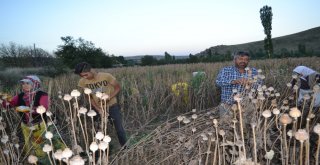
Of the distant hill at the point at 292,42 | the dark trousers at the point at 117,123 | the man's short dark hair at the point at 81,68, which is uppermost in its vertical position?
the distant hill at the point at 292,42

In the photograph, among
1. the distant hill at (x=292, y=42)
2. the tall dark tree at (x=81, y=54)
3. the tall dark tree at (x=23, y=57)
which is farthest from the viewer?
the distant hill at (x=292, y=42)

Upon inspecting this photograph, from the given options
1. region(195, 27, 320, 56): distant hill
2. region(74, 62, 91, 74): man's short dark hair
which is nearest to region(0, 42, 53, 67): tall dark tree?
region(74, 62, 91, 74): man's short dark hair

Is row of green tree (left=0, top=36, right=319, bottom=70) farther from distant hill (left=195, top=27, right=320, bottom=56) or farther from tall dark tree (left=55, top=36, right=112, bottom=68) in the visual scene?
distant hill (left=195, top=27, right=320, bottom=56)

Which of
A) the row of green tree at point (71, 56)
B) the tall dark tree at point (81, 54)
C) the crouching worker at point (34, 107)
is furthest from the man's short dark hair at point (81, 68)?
the tall dark tree at point (81, 54)

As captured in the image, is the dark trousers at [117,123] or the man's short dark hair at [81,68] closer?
the man's short dark hair at [81,68]

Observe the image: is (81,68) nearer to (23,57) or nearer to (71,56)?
(23,57)

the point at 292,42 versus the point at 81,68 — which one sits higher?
the point at 292,42

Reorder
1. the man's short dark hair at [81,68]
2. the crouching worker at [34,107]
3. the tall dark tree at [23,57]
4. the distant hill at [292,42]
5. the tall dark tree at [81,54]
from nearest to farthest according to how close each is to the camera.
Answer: the crouching worker at [34,107] → the man's short dark hair at [81,68] → the tall dark tree at [23,57] → the tall dark tree at [81,54] → the distant hill at [292,42]

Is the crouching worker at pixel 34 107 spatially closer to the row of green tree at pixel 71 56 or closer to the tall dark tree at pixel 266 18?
the row of green tree at pixel 71 56

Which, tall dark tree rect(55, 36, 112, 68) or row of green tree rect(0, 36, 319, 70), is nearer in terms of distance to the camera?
row of green tree rect(0, 36, 319, 70)

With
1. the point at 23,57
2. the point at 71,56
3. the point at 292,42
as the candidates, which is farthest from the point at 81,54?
the point at 292,42

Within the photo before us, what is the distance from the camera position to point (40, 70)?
15078 millimetres

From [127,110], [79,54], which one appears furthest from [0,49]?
[79,54]

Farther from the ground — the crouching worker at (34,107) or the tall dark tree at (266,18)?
the tall dark tree at (266,18)
